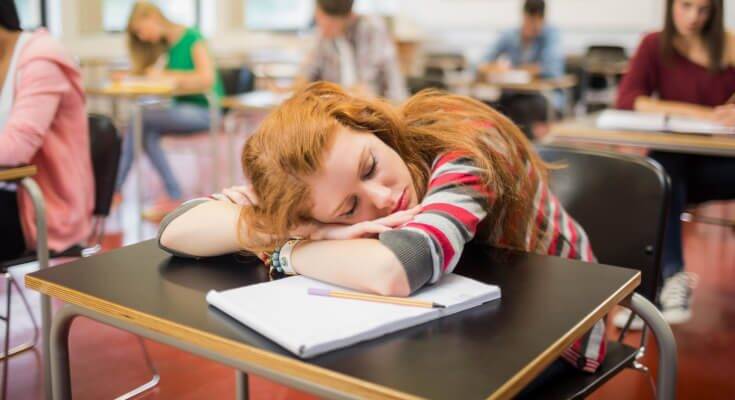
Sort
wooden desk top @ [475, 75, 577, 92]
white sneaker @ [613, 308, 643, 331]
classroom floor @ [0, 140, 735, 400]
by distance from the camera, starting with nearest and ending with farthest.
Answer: classroom floor @ [0, 140, 735, 400]
white sneaker @ [613, 308, 643, 331]
wooden desk top @ [475, 75, 577, 92]

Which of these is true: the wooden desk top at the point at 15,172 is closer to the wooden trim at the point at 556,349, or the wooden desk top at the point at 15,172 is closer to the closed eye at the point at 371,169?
the closed eye at the point at 371,169

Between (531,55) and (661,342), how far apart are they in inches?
179

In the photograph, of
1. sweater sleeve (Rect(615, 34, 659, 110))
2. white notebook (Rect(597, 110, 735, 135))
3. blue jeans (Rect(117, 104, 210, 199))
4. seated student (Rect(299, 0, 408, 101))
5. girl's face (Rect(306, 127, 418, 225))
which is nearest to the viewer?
girl's face (Rect(306, 127, 418, 225))

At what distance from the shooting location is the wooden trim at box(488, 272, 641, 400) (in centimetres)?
73

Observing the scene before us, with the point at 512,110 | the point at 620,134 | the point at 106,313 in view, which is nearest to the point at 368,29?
the point at 512,110

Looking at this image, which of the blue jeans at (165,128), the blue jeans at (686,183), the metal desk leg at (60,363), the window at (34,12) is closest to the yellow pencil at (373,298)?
the metal desk leg at (60,363)

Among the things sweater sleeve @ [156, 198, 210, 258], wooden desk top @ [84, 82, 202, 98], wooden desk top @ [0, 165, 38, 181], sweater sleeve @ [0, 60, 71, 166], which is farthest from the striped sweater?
wooden desk top @ [84, 82, 202, 98]

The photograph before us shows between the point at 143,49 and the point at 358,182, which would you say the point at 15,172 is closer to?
the point at 358,182

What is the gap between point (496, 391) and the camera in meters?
0.71

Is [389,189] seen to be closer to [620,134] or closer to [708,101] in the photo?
[620,134]

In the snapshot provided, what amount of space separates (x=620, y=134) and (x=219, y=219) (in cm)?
150

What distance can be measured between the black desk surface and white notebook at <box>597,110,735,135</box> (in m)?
1.35

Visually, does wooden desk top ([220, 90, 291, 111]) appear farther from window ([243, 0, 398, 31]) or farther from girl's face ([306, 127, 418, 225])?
window ([243, 0, 398, 31])

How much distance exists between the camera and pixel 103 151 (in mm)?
2180
